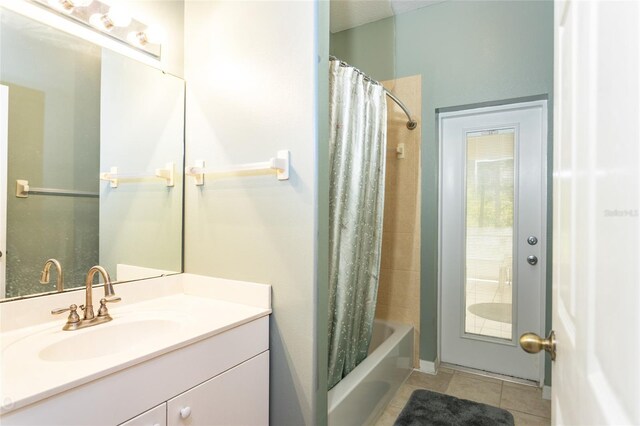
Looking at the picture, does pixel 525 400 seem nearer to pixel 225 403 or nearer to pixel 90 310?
pixel 225 403

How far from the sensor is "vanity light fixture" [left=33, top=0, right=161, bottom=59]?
4.40 ft

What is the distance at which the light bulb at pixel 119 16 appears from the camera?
4.83 feet

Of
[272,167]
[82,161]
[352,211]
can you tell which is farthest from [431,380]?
[82,161]

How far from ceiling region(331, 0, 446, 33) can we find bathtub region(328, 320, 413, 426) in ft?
8.22

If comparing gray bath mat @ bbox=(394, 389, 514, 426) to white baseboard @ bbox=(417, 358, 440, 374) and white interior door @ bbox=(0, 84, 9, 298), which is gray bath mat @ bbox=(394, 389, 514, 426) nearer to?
white baseboard @ bbox=(417, 358, 440, 374)

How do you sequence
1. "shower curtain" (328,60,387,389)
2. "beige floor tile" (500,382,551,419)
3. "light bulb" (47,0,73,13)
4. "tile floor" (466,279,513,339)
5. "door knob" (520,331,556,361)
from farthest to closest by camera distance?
"tile floor" (466,279,513,339) < "beige floor tile" (500,382,551,419) < "shower curtain" (328,60,387,389) < "light bulb" (47,0,73,13) < "door knob" (520,331,556,361)

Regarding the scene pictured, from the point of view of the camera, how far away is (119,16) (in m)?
1.50

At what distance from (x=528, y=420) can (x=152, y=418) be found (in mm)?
2119

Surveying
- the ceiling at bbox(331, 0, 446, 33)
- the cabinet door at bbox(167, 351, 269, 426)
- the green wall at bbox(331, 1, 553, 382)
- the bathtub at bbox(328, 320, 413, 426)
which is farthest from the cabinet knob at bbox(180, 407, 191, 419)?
the ceiling at bbox(331, 0, 446, 33)

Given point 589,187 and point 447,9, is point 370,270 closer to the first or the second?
point 589,187

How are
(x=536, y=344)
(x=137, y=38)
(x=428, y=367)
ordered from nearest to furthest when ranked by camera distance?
(x=536, y=344) → (x=137, y=38) → (x=428, y=367)

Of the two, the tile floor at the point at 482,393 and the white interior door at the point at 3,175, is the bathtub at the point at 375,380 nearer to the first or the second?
the tile floor at the point at 482,393

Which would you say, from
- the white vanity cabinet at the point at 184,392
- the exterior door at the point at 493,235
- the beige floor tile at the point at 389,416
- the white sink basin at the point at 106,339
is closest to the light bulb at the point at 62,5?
the white sink basin at the point at 106,339

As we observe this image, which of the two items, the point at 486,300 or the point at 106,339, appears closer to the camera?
the point at 106,339
